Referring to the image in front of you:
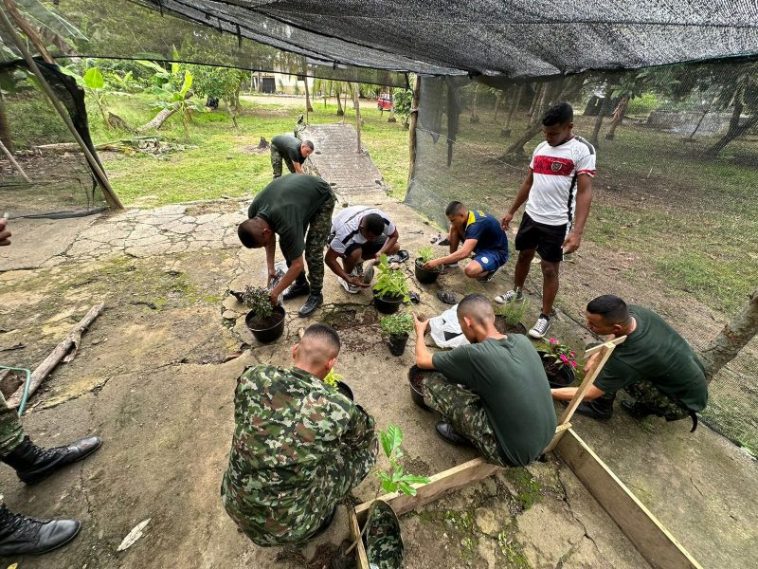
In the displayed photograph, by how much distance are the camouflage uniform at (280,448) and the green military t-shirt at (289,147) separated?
497cm

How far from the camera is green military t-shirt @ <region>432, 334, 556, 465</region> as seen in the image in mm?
1749

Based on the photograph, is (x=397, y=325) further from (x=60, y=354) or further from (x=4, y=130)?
(x=4, y=130)

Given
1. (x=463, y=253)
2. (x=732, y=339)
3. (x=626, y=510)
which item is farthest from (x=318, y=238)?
(x=732, y=339)

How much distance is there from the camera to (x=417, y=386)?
8.43 feet

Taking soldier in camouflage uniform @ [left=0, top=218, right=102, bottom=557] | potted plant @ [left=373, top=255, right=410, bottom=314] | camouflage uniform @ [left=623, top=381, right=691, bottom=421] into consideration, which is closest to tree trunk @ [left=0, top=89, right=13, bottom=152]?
soldier in camouflage uniform @ [left=0, top=218, right=102, bottom=557]

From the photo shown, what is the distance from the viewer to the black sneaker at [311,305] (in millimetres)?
3503

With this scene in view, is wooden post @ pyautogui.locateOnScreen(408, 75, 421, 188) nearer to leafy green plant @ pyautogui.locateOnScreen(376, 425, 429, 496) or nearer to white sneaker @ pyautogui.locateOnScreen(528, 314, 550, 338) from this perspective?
white sneaker @ pyautogui.locateOnScreen(528, 314, 550, 338)

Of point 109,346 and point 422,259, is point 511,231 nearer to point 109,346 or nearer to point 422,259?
point 422,259

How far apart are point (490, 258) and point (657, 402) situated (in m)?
2.00

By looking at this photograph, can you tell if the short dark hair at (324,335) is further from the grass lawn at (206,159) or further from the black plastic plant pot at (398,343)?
the grass lawn at (206,159)

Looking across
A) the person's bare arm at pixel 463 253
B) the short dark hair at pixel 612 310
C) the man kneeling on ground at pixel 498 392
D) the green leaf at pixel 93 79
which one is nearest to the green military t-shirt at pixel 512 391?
the man kneeling on ground at pixel 498 392

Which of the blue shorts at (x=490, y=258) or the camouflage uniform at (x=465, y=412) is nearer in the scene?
the camouflage uniform at (x=465, y=412)

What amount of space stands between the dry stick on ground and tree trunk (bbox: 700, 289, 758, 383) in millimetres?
5345

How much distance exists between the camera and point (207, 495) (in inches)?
78.9
